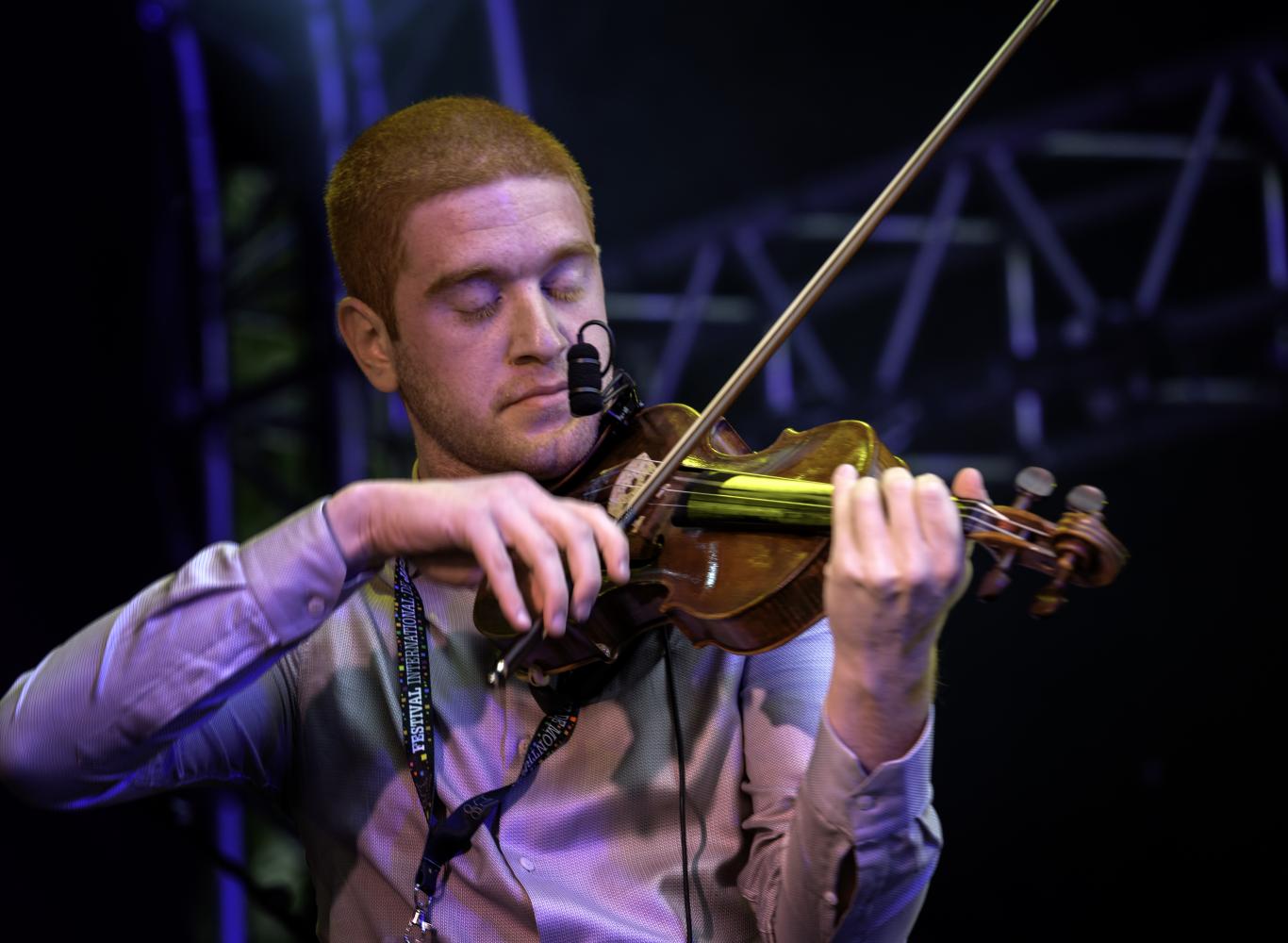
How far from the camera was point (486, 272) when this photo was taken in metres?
1.83

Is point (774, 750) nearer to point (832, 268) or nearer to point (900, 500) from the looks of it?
point (900, 500)

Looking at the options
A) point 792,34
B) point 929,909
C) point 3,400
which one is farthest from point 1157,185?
point 3,400

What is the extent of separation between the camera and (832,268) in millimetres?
1616

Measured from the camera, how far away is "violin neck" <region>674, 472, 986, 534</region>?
1.45m

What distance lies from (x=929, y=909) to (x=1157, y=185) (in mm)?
2035

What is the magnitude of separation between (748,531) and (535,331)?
47 cm

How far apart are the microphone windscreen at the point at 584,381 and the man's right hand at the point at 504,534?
34 centimetres

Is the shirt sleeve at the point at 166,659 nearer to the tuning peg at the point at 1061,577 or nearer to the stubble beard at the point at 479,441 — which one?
the stubble beard at the point at 479,441

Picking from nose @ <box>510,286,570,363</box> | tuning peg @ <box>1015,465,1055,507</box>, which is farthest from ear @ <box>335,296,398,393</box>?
tuning peg @ <box>1015,465,1055,507</box>

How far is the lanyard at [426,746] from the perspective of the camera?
5.33ft

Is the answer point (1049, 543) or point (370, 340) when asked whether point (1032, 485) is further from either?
point (370, 340)

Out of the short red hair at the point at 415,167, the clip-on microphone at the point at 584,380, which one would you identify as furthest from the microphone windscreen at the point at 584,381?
the short red hair at the point at 415,167

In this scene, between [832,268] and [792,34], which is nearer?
[832,268]

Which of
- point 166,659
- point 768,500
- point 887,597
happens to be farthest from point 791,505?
point 166,659
